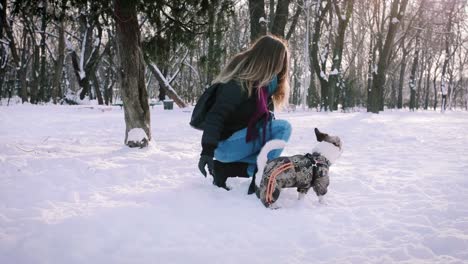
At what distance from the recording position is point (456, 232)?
258 cm

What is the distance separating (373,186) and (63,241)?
295 cm

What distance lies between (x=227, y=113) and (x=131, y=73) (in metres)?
2.69

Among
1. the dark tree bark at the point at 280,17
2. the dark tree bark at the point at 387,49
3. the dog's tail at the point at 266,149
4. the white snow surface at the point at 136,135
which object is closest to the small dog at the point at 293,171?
the dog's tail at the point at 266,149

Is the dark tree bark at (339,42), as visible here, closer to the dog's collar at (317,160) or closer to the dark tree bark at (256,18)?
the dark tree bark at (256,18)

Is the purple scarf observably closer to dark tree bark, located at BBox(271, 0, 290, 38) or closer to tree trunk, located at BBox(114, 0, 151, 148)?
tree trunk, located at BBox(114, 0, 151, 148)

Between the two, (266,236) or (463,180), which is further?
(463,180)

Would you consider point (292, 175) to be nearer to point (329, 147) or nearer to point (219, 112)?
point (329, 147)

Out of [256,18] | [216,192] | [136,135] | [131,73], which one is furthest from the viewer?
[256,18]

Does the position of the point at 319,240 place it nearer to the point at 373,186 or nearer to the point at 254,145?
the point at 254,145

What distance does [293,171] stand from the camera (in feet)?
9.51

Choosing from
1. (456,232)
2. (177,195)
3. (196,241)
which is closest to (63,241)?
(196,241)

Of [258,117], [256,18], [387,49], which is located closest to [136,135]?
[258,117]

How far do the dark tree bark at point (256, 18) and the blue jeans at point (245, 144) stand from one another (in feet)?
20.5

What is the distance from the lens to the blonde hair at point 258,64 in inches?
124
